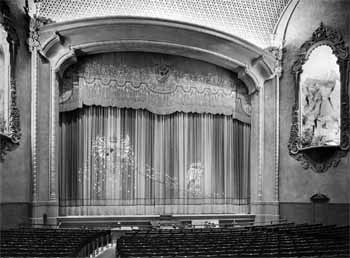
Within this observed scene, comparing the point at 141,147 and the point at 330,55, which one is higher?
the point at 330,55

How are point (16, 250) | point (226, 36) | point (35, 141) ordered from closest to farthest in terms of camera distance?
point (16, 250)
point (35, 141)
point (226, 36)

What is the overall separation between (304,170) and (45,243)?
406 inches

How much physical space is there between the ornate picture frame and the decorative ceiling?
76.0 inches

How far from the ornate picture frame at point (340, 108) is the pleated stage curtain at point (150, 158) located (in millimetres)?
3006

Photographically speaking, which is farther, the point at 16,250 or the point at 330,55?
the point at 330,55

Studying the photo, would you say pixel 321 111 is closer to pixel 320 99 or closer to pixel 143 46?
pixel 320 99

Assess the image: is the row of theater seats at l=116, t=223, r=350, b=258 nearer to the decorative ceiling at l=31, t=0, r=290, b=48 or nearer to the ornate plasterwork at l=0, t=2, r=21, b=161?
the ornate plasterwork at l=0, t=2, r=21, b=161

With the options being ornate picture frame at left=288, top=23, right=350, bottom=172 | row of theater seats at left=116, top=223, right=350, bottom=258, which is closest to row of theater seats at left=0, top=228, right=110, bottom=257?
row of theater seats at left=116, top=223, right=350, bottom=258

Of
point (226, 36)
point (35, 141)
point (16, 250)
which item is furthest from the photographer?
point (226, 36)

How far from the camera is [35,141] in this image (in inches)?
620

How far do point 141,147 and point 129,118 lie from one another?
1.18 metres

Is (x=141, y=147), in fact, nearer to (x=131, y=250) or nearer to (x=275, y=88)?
(x=275, y=88)

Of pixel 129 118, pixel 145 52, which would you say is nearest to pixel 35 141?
pixel 129 118

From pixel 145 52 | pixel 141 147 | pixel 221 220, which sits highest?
pixel 145 52
